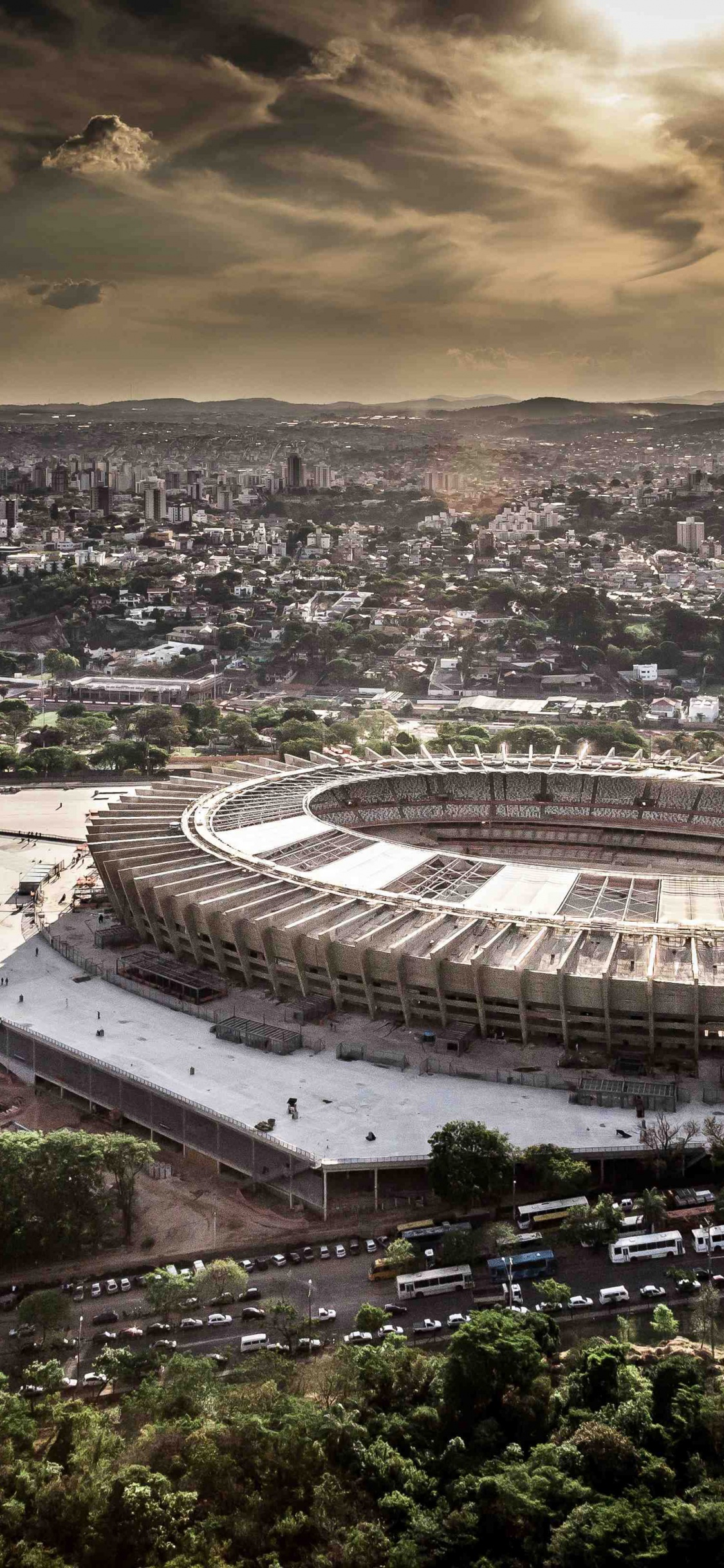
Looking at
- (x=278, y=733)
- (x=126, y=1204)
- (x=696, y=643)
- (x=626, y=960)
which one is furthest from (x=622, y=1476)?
(x=696, y=643)

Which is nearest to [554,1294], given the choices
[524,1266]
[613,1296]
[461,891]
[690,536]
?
[613,1296]

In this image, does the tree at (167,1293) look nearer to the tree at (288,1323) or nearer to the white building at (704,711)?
the tree at (288,1323)

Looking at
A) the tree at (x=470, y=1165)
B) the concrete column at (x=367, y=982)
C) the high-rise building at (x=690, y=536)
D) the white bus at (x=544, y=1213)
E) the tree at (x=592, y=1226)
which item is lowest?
Answer: the white bus at (x=544, y=1213)

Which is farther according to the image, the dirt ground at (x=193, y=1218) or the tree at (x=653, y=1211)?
the dirt ground at (x=193, y=1218)

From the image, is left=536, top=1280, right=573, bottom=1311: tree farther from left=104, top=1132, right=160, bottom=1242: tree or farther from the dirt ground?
left=104, top=1132, right=160, bottom=1242: tree

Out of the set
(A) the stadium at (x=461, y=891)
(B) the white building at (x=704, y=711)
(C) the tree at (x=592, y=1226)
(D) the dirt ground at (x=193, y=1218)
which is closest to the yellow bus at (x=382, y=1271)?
(D) the dirt ground at (x=193, y=1218)

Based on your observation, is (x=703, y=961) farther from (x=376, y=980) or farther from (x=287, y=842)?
(x=287, y=842)
